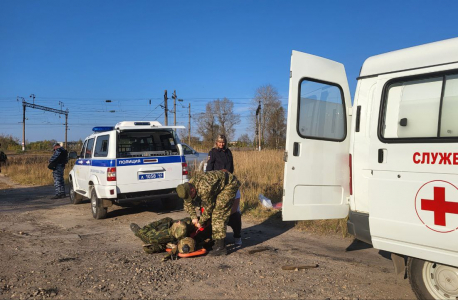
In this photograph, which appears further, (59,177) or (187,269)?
(59,177)

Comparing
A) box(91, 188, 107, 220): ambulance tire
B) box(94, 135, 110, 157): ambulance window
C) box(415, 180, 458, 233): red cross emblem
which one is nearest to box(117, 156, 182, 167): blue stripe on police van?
box(94, 135, 110, 157): ambulance window

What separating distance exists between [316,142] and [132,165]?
4.60 meters

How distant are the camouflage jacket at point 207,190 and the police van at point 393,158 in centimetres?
112

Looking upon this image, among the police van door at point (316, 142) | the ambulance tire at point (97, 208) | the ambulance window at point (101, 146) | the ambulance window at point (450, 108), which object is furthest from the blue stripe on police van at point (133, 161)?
the ambulance window at point (450, 108)

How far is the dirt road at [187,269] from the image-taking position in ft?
13.3

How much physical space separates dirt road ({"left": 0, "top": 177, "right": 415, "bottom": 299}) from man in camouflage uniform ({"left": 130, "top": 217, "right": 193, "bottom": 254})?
144mm

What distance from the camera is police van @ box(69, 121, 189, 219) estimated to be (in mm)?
7809

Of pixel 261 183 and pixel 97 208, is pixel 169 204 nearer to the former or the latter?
pixel 97 208

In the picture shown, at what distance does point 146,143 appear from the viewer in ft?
28.0

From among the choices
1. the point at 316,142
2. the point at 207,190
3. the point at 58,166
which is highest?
the point at 316,142

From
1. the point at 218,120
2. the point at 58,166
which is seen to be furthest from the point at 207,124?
the point at 58,166

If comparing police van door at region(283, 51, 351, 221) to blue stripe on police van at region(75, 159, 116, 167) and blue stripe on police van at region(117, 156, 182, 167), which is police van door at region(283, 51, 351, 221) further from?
blue stripe on police van at region(75, 159, 116, 167)

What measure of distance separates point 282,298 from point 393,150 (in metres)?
1.88

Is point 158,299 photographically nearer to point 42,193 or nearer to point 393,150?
point 393,150
